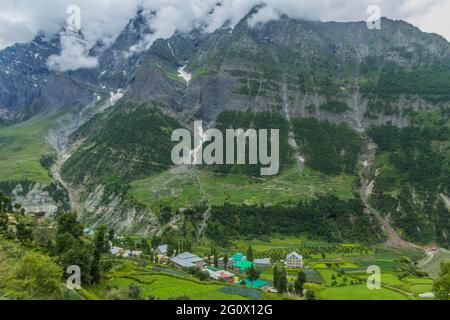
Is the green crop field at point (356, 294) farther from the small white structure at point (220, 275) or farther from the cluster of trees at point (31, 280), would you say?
the cluster of trees at point (31, 280)

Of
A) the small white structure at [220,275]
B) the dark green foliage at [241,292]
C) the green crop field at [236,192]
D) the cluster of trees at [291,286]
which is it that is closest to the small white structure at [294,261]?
the small white structure at [220,275]

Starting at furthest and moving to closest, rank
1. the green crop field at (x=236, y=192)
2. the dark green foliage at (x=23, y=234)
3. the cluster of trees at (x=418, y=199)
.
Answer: the green crop field at (x=236, y=192), the cluster of trees at (x=418, y=199), the dark green foliage at (x=23, y=234)

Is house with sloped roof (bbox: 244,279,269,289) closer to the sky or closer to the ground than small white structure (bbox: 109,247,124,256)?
closer to the ground

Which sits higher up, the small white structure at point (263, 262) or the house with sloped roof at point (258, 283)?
the house with sloped roof at point (258, 283)

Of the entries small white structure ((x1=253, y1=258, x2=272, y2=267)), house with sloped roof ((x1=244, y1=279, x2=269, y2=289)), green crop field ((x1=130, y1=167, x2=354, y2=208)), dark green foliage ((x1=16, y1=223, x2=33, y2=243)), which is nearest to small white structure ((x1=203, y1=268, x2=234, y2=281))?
house with sloped roof ((x1=244, y1=279, x2=269, y2=289))

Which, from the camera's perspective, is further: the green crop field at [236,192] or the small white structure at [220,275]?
the green crop field at [236,192]

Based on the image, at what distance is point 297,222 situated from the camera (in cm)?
16150

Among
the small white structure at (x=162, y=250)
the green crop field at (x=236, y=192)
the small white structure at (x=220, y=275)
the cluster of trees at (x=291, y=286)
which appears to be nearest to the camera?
the cluster of trees at (x=291, y=286)

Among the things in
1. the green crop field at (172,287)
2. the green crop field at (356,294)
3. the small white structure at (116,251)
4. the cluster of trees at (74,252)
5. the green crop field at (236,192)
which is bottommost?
the green crop field at (356,294)

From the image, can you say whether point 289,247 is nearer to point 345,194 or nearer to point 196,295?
point 345,194

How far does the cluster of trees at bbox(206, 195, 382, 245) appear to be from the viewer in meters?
154

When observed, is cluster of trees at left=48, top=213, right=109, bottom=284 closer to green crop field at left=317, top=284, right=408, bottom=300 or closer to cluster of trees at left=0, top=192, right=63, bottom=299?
cluster of trees at left=0, top=192, right=63, bottom=299

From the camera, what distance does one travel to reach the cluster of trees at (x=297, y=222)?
154m

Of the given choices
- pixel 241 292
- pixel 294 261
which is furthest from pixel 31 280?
pixel 294 261
